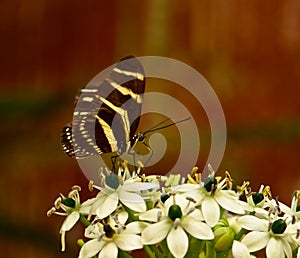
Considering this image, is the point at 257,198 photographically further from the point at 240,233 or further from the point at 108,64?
the point at 108,64

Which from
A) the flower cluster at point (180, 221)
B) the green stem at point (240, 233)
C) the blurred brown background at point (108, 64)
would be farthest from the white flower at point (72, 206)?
the blurred brown background at point (108, 64)

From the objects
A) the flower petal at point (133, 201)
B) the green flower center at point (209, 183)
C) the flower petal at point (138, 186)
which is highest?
the green flower center at point (209, 183)

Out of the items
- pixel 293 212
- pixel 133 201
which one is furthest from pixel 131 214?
pixel 293 212

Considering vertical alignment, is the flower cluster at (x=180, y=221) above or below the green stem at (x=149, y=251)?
above

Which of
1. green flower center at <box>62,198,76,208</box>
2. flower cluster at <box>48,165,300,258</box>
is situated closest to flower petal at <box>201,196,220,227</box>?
flower cluster at <box>48,165,300,258</box>

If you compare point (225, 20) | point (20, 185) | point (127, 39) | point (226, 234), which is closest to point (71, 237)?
point (20, 185)

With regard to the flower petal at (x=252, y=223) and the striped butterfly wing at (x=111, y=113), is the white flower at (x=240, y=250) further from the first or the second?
the striped butterfly wing at (x=111, y=113)
